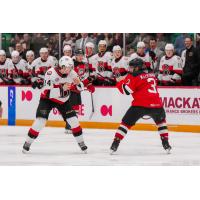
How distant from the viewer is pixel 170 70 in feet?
41.9

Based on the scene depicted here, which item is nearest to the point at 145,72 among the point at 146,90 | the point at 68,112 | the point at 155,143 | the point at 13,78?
the point at 146,90

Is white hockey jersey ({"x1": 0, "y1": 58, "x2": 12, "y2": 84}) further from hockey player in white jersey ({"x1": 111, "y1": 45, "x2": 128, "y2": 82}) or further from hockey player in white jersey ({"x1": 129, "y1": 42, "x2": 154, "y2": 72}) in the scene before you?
hockey player in white jersey ({"x1": 129, "y1": 42, "x2": 154, "y2": 72})

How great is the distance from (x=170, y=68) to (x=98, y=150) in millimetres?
3378

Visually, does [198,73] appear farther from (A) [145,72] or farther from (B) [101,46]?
(A) [145,72]

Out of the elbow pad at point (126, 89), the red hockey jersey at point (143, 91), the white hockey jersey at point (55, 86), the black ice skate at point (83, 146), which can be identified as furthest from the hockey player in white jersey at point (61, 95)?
the red hockey jersey at point (143, 91)

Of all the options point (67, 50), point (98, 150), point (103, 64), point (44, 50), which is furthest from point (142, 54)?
point (98, 150)

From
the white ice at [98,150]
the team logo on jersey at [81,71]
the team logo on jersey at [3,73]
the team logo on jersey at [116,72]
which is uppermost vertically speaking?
the team logo on jersey at [81,71]

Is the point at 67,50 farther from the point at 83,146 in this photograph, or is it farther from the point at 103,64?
the point at 83,146

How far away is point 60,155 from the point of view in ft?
31.0

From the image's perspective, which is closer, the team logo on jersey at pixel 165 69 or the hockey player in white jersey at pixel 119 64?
the team logo on jersey at pixel 165 69

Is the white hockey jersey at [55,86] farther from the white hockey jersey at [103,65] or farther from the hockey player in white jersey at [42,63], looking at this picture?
the hockey player in white jersey at [42,63]

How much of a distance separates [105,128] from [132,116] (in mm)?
3558

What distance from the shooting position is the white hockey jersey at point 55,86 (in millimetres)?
9061

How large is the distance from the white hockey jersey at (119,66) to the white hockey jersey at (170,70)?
2.16 feet
